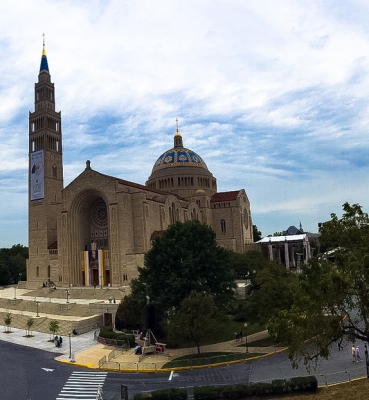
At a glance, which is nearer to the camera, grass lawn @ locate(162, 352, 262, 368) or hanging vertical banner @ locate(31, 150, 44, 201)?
grass lawn @ locate(162, 352, 262, 368)

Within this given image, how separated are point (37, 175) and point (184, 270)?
41147 mm

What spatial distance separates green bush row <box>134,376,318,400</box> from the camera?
706 inches

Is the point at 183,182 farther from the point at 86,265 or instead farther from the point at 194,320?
the point at 194,320

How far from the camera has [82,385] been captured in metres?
22.5

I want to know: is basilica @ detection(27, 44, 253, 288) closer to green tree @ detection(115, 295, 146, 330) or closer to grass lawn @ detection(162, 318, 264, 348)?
green tree @ detection(115, 295, 146, 330)

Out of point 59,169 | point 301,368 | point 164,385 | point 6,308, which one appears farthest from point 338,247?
point 59,169

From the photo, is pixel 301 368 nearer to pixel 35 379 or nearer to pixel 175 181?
pixel 35 379

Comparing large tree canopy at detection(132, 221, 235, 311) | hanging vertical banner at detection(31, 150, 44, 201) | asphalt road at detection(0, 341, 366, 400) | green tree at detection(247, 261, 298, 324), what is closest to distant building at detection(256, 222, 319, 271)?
hanging vertical banner at detection(31, 150, 44, 201)

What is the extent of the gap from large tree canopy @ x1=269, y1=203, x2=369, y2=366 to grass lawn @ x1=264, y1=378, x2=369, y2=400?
5.96ft

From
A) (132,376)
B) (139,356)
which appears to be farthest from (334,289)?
(139,356)

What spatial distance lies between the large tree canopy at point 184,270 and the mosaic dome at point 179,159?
4886 centimetres

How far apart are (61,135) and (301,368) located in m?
57.5

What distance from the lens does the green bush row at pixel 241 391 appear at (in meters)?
17.9

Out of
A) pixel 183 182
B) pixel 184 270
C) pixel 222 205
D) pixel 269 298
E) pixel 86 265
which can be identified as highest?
pixel 183 182
